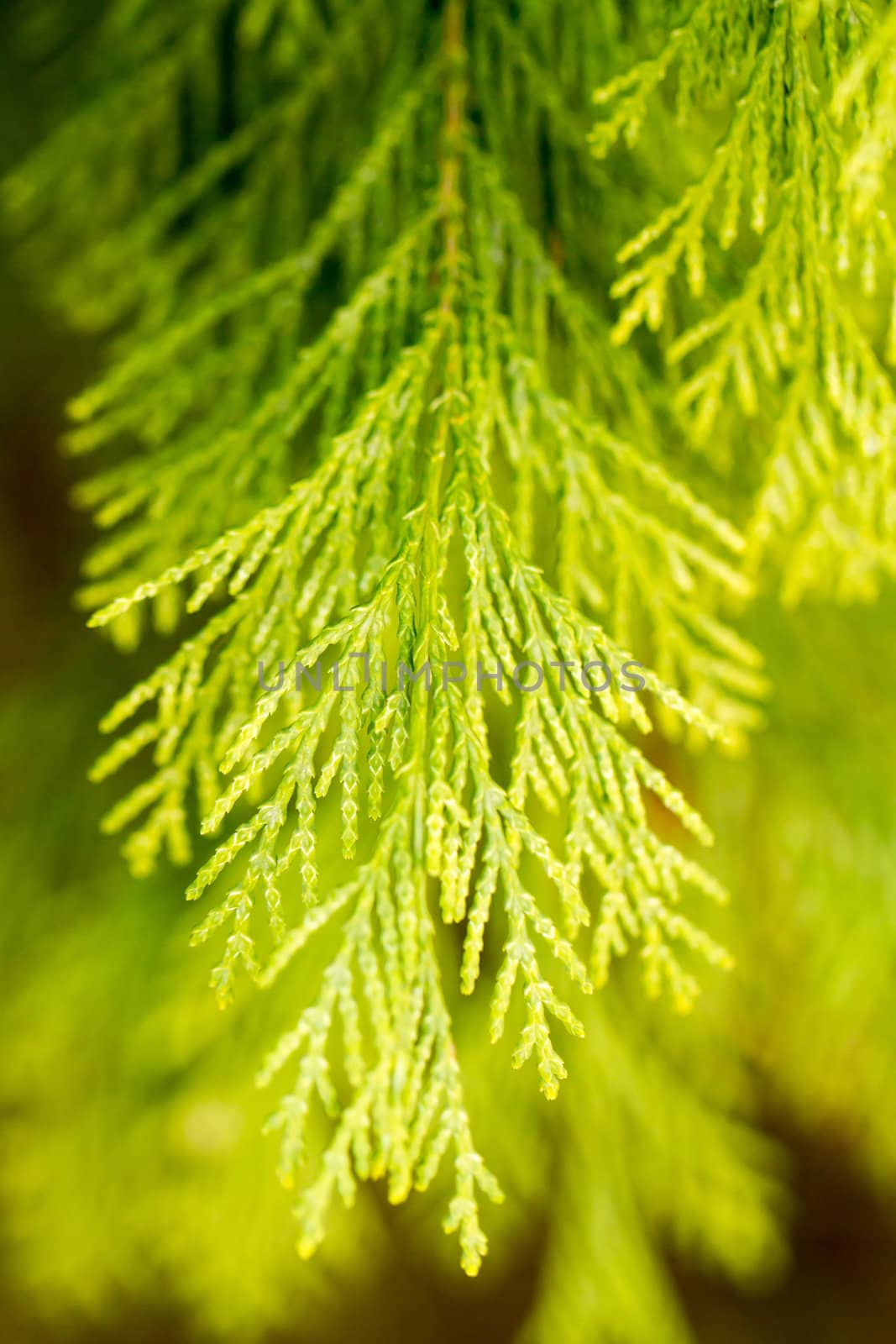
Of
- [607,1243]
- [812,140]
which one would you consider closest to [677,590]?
[812,140]

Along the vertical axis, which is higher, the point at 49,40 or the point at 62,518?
the point at 49,40

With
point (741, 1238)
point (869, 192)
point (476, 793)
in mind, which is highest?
point (869, 192)

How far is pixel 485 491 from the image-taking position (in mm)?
572

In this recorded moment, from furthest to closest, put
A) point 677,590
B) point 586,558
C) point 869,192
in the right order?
point 586,558 < point 677,590 < point 869,192

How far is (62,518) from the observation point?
191 cm

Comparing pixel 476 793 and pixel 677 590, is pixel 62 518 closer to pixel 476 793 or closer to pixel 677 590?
pixel 677 590

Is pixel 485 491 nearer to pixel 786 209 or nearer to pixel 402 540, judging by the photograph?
pixel 402 540

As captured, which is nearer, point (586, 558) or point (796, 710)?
point (586, 558)

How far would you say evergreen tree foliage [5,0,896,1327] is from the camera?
518mm

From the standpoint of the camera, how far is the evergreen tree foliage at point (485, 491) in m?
0.52

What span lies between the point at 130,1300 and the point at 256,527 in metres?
1.93

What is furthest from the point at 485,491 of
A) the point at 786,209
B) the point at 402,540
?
the point at 786,209

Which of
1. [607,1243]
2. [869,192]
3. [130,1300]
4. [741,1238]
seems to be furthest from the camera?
[130,1300]

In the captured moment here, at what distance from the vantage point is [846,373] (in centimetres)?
66
